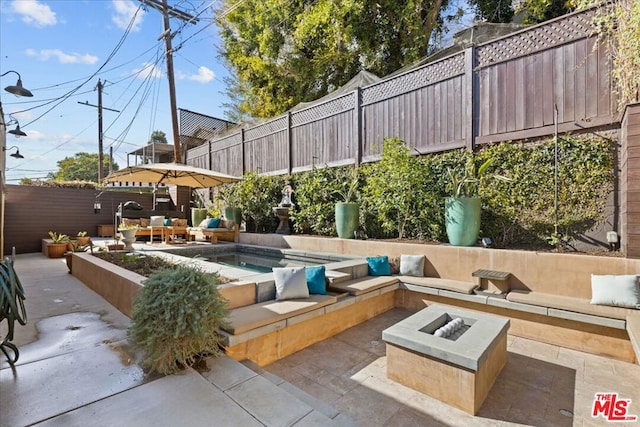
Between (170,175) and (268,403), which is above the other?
(170,175)

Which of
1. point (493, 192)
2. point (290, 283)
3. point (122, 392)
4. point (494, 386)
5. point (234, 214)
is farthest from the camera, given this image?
point (234, 214)

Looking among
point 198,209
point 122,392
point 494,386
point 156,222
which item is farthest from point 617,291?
point 198,209

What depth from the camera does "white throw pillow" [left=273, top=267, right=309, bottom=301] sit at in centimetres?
354

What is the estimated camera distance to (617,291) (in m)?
3.25

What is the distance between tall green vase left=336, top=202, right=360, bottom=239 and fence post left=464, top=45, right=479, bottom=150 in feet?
7.81

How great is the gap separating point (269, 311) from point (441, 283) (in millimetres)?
2574

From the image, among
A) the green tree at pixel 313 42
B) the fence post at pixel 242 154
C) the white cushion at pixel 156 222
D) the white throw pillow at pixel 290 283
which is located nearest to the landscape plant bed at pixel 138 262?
the white throw pillow at pixel 290 283

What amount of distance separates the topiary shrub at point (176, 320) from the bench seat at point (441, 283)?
3.03 metres

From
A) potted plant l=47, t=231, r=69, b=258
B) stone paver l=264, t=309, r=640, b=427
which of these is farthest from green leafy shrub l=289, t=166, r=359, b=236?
potted plant l=47, t=231, r=69, b=258

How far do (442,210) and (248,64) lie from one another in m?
9.82

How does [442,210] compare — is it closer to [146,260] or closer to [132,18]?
[146,260]

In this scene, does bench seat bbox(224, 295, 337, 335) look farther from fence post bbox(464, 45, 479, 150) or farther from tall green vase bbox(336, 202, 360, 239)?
fence post bbox(464, 45, 479, 150)

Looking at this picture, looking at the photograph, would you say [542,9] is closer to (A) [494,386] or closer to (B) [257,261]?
(A) [494,386]

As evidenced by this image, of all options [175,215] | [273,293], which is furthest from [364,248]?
[175,215]
